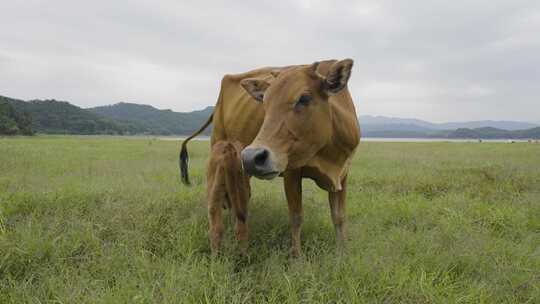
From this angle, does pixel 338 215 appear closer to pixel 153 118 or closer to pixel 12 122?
pixel 12 122

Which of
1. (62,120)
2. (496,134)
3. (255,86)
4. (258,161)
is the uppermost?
(62,120)

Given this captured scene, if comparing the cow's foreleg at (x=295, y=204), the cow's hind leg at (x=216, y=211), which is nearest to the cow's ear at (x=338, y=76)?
the cow's foreleg at (x=295, y=204)

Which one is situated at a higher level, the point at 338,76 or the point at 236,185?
the point at 338,76

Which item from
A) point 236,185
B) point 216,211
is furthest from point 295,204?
point 216,211

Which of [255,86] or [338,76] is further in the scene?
[255,86]

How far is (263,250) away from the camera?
10.3 ft

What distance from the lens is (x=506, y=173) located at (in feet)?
22.6

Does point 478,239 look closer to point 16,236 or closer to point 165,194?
point 165,194

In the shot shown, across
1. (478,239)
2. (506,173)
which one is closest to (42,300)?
(478,239)

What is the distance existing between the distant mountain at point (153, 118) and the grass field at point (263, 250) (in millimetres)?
79255

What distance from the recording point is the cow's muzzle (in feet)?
6.76

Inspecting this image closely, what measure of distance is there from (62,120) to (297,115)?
244ft

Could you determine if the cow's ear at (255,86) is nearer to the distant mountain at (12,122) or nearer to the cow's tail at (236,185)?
the cow's tail at (236,185)

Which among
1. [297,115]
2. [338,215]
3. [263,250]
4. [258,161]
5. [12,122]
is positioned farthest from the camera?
[12,122]
